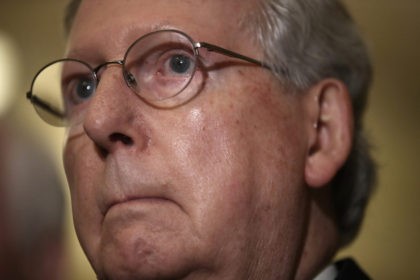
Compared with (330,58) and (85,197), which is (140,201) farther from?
(330,58)

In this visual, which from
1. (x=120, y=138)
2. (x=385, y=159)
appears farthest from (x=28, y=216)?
(x=385, y=159)

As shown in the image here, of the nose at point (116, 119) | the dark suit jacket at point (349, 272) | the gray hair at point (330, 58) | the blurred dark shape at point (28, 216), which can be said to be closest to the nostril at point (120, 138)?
the nose at point (116, 119)

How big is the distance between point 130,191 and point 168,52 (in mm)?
288

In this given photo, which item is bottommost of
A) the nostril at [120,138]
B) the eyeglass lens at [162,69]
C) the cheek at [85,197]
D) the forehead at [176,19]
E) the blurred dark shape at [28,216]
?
the blurred dark shape at [28,216]

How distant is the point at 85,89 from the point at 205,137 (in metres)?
0.40

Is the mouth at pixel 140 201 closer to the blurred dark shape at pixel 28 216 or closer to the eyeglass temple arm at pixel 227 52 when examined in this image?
the eyeglass temple arm at pixel 227 52

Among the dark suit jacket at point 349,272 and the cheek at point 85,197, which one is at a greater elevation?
the cheek at point 85,197

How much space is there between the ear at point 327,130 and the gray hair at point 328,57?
0.04 m

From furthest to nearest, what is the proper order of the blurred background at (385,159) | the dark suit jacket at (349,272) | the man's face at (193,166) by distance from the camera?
the blurred background at (385,159) < the dark suit jacket at (349,272) < the man's face at (193,166)

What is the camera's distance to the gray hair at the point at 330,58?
1.11 m

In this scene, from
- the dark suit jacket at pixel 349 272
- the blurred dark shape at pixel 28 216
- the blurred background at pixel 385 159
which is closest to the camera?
the dark suit jacket at pixel 349 272

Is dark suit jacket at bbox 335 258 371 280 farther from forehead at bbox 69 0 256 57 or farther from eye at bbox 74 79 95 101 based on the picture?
eye at bbox 74 79 95 101

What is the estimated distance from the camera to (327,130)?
45.7 inches

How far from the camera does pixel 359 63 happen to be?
4.49ft
